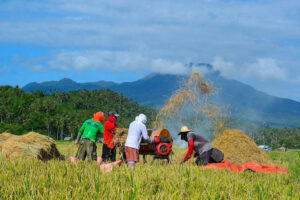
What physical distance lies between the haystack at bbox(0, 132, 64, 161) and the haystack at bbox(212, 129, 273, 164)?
236 inches

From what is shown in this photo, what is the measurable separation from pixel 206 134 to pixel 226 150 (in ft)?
24.7

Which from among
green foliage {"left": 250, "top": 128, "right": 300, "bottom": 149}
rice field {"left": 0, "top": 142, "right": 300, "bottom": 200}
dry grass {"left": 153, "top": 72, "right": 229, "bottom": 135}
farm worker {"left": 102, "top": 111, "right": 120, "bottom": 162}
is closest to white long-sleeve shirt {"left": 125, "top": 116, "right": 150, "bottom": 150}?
farm worker {"left": 102, "top": 111, "right": 120, "bottom": 162}

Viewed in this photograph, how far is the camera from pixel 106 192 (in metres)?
4.42

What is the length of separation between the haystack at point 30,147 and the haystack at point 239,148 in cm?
599

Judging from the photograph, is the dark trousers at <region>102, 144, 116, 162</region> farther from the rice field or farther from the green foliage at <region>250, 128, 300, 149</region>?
the green foliage at <region>250, 128, 300, 149</region>

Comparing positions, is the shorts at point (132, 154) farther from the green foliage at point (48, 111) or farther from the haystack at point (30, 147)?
the green foliage at point (48, 111)

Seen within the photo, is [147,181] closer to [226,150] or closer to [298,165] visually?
[298,165]

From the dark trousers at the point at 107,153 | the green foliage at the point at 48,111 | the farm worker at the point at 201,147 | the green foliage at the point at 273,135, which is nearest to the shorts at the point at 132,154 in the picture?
the farm worker at the point at 201,147

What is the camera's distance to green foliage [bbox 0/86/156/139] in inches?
2992

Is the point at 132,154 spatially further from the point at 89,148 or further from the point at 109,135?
the point at 109,135

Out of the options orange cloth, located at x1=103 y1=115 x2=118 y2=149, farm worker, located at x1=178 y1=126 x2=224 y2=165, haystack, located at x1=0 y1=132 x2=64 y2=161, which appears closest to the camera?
Answer: haystack, located at x1=0 y1=132 x2=64 y2=161

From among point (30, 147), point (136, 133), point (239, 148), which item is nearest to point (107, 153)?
point (136, 133)

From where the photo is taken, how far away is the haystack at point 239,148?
1288 cm

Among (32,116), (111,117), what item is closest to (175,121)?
(111,117)
